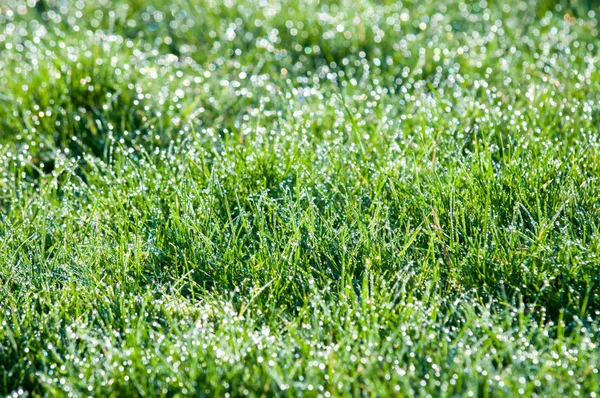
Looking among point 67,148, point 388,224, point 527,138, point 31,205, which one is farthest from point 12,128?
point 527,138

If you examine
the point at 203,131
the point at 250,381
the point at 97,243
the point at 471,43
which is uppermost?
the point at 471,43

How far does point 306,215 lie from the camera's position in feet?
7.60

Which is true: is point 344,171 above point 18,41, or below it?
below

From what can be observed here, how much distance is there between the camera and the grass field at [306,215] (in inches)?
72.6

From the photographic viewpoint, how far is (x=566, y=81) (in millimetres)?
3189

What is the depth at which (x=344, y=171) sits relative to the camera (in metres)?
2.62

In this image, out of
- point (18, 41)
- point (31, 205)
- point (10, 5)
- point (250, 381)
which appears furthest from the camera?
point (10, 5)

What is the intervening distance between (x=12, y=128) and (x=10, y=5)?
1580 millimetres

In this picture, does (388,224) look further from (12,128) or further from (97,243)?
(12,128)

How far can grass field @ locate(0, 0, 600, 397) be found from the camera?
1.84 metres

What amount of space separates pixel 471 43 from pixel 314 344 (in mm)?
2279

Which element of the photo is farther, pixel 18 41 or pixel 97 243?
pixel 18 41

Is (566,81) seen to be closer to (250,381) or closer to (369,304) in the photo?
(369,304)

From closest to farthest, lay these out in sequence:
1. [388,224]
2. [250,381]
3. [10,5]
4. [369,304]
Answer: [250,381] < [369,304] < [388,224] < [10,5]
